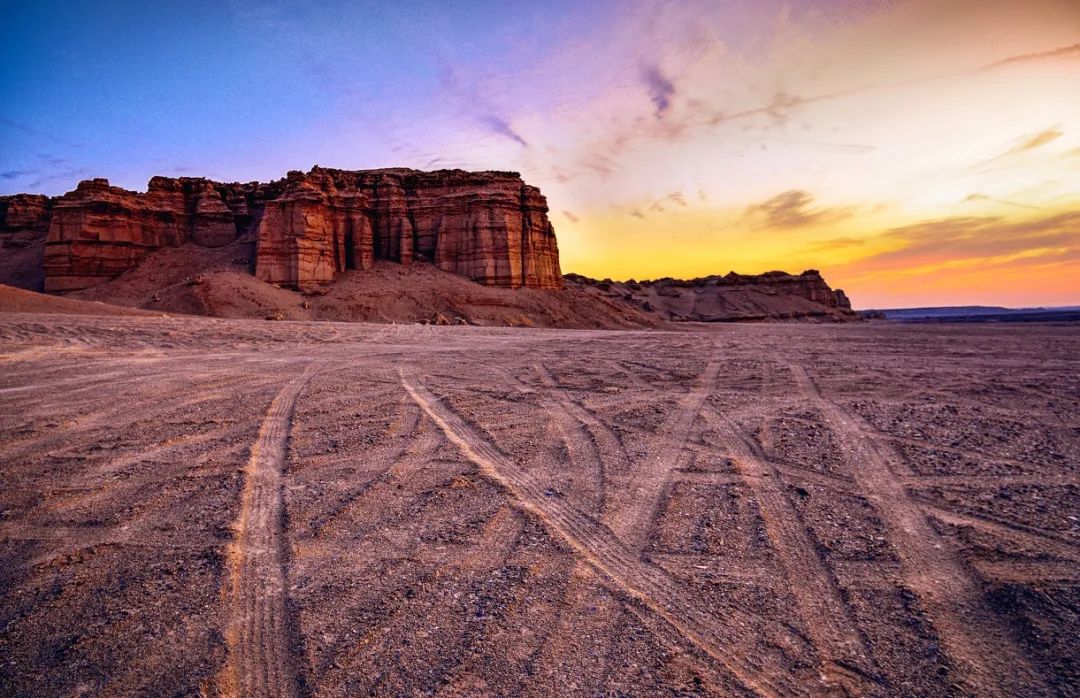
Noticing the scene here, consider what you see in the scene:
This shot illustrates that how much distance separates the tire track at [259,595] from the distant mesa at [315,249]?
29.6 m

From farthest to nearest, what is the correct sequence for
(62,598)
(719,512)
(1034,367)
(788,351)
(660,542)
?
(788,351)
(1034,367)
(719,512)
(660,542)
(62,598)

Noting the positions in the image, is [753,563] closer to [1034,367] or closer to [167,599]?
[167,599]

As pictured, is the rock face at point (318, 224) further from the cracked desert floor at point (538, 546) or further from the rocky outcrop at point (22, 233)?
the cracked desert floor at point (538, 546)

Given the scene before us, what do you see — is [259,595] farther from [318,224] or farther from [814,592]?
[318,224]

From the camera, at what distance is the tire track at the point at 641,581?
2262mm

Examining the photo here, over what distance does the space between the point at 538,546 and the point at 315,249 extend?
40.5m

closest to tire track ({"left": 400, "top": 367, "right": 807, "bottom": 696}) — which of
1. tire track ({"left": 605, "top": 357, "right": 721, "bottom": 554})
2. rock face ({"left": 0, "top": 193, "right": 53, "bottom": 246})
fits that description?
tire track ({"left": 605, "top": 357, "right": 721, "bottom": 554})

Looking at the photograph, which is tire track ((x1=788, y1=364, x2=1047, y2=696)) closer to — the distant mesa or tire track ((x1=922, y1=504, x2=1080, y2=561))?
tire track ((x1=922, y1=504, x2=1080, y2=561))

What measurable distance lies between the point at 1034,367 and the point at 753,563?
11606 mm

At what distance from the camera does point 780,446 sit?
17.8ft

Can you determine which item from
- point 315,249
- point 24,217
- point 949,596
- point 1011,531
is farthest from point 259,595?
point 24,217

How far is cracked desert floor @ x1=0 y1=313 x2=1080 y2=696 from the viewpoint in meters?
2.28

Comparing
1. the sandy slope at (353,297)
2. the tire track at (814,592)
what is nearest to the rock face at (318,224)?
the sandy slope at (353,297)

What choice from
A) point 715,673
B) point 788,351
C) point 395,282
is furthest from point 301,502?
point 395,282
